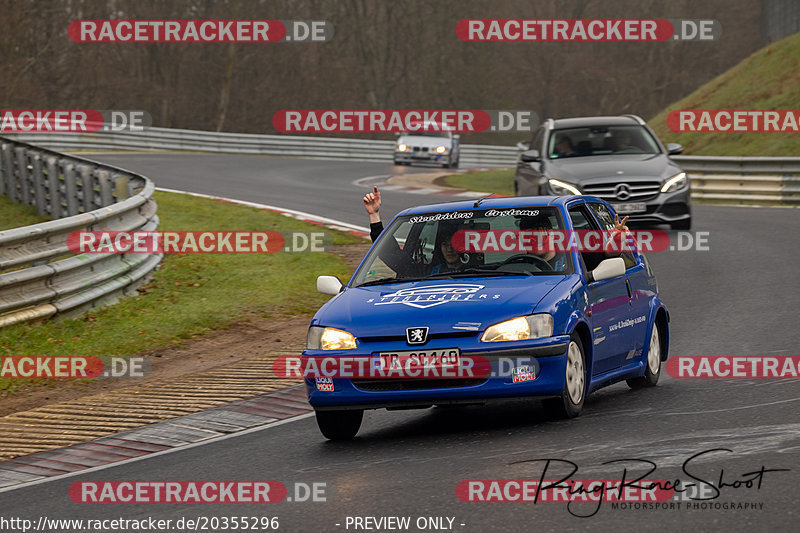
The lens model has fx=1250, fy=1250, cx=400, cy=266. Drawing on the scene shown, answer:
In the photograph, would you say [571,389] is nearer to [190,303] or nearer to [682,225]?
[190,303]

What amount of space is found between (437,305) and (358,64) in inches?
2517

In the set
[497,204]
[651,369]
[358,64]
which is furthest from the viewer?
[358,64]

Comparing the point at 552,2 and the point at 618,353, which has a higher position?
the point at 552,2

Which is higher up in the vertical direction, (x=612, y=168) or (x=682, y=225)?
(x=612, y=168)

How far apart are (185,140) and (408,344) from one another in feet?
128

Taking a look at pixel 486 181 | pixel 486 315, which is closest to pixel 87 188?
pixel 486 315

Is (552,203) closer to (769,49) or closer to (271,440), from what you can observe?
(271,440)

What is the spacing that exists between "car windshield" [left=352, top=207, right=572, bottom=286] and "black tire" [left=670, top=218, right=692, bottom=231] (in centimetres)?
947

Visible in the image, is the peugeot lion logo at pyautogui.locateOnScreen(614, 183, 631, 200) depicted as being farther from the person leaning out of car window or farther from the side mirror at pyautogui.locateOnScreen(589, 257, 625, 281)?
the side mirror at pyautogui.locateOnScreen(589, 257, 625, 281)

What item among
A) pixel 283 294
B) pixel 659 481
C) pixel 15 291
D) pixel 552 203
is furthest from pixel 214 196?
pixel 659 481

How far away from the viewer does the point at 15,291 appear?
468 inches

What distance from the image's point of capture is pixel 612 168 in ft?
58.5

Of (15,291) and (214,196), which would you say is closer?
(15,291)

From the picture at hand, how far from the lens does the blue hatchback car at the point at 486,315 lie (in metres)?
7.52
